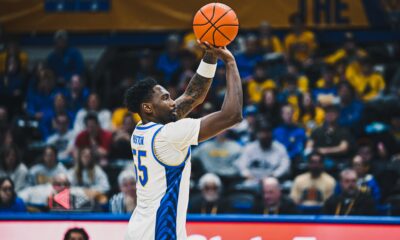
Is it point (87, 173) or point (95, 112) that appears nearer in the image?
point (87, 173)

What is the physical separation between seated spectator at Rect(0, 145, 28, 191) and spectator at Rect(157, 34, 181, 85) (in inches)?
136

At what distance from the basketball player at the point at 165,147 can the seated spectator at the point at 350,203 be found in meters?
4.00

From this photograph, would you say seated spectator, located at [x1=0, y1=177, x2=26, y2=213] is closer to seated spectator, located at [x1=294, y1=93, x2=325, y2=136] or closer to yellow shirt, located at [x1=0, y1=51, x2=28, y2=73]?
seated spectator, located at [x1=294, y1=93, x2=325, y2=136]

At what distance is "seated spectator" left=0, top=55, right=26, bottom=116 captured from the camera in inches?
585

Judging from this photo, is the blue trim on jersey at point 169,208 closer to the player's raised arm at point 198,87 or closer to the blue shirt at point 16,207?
the player's raised arm at point 198,87

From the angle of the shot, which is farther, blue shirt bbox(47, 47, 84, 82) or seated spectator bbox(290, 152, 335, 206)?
blue shirt bbox(47, 47, 84, 82)

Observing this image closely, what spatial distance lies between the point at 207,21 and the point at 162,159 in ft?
3.39

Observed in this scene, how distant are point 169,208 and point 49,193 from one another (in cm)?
472

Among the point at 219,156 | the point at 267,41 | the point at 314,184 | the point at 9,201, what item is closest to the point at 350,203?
the point at 314,184

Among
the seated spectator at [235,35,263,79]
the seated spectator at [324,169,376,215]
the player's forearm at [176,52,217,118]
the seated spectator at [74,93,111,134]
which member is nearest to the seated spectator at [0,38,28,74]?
the seated spectator at [74,93,111,134]

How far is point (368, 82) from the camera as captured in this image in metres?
13.6

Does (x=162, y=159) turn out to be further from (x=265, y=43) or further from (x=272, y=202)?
(x=265, y=43)

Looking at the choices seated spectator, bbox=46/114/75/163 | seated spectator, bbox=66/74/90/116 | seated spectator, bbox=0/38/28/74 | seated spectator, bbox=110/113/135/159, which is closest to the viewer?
seated spectator, bbox=110/113/135/159

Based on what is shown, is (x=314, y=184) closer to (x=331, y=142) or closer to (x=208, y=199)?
(x=331, y=142)
